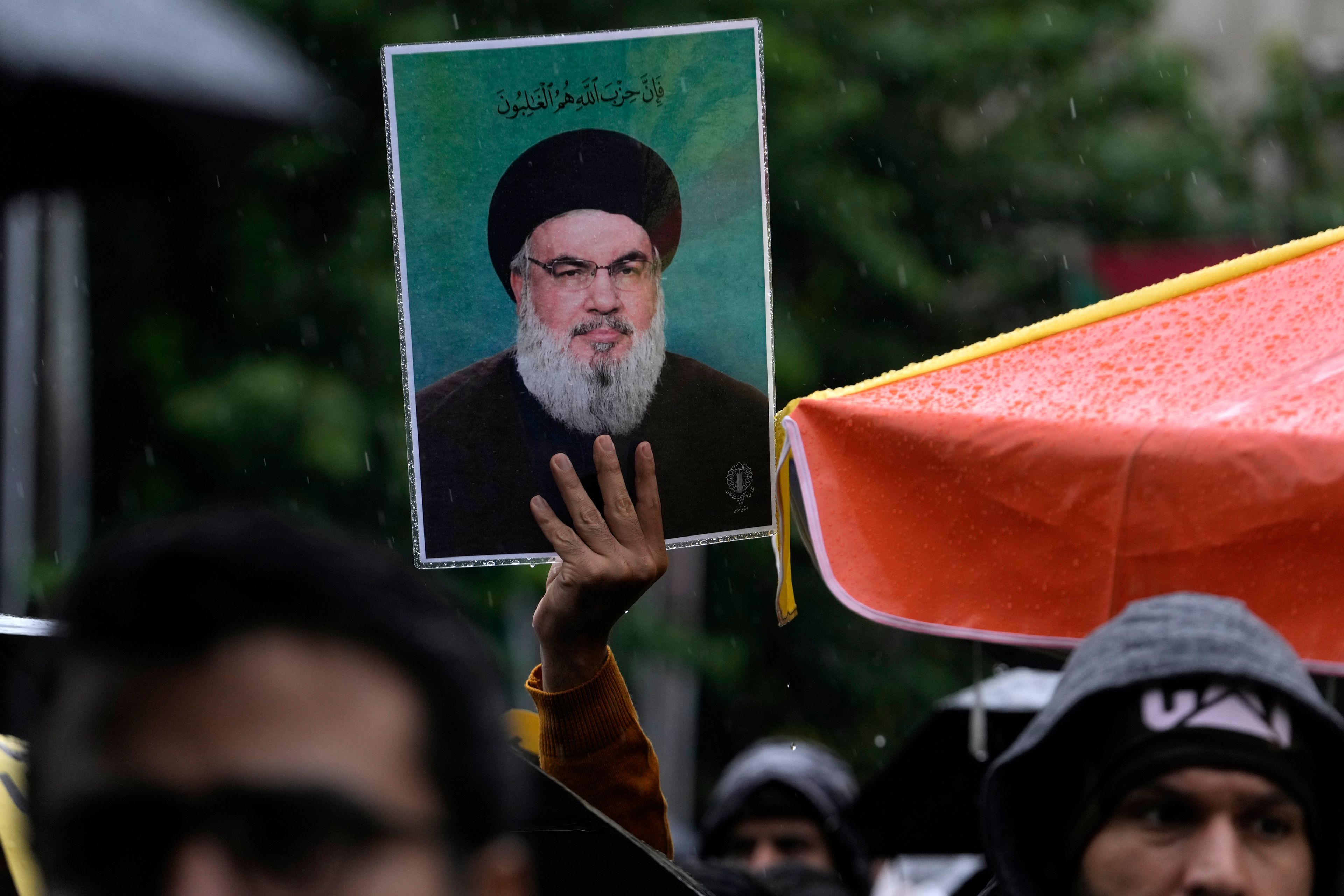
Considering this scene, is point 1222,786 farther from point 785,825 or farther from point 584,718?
point 785,825

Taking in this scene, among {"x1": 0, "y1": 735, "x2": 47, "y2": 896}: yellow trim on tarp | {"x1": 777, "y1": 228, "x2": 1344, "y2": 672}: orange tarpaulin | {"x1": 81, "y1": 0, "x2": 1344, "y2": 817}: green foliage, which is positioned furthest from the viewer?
{"x1": 81, "y1": 0, "x2": 1344, "y2": 817}: green foliage

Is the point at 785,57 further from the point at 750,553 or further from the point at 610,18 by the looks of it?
the point at 750,553

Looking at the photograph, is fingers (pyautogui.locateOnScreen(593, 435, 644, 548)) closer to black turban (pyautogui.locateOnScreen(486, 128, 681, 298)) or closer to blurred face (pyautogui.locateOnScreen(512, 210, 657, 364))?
blurred face (pyautogui.locateOnScreen(512, 210, 657, 364))

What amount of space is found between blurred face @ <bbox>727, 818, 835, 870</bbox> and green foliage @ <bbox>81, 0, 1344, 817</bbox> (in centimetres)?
190

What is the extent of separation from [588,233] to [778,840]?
8.82ft

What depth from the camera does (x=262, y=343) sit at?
693 cm

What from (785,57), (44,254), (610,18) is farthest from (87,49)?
(785,57)

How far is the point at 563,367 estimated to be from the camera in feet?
7.38

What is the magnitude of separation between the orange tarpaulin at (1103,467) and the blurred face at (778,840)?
2196 mm

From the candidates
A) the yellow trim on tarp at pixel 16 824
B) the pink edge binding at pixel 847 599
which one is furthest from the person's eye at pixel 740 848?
the yellow trim on tarp at pixel 16 824

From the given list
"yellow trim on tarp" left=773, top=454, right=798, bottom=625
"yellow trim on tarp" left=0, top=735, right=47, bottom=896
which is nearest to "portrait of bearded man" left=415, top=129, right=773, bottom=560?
"yellow trim on tarp" left=773, top=454, right=798, bottom=625

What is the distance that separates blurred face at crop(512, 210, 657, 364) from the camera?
2.25 metres

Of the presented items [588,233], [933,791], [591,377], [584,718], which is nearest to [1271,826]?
[584,718]

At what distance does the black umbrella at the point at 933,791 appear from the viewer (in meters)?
4.48
